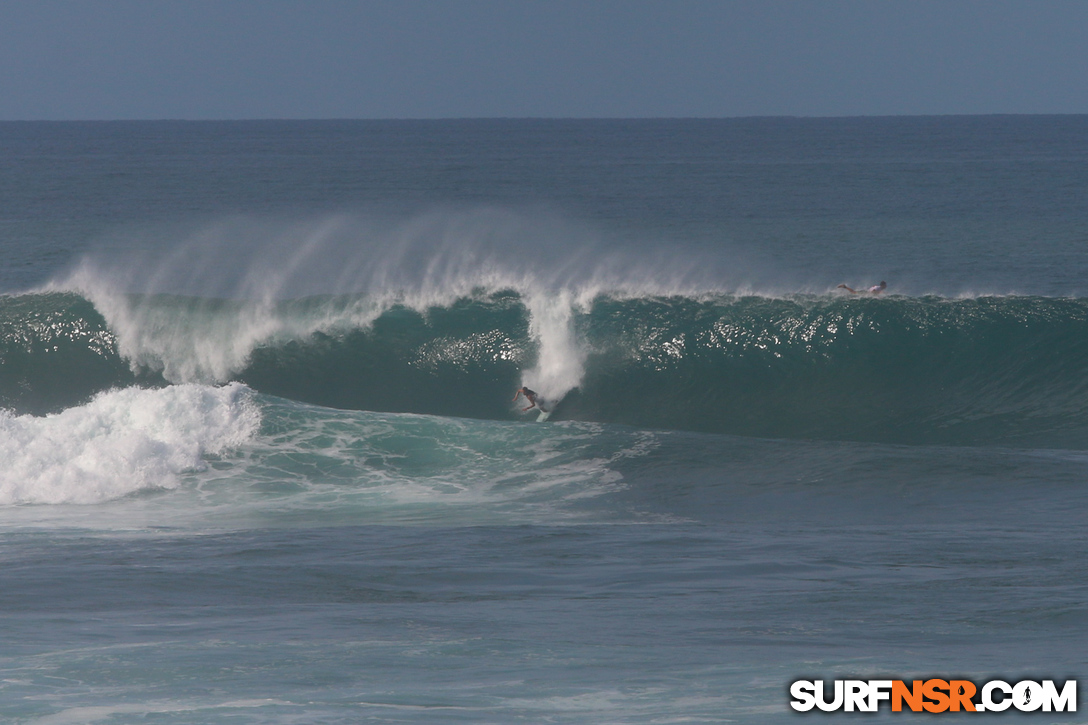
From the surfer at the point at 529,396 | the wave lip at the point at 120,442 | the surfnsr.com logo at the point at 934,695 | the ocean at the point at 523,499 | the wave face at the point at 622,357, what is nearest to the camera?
the surfnsr.com logo at the point at 934,695

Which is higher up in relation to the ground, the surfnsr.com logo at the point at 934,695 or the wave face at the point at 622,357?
the wave face at the point at 622,357

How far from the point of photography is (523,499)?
492 inches

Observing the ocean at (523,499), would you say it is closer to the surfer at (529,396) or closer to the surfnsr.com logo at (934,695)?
the surfnsr.com logo at (934,695)

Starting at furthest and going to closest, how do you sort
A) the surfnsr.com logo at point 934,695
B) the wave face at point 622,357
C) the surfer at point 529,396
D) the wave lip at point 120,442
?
the wave face at point 622,357 → the surfer at point 529,396 → the wave lip at point 120,442 → the surfnsr.com logo at point 934,695

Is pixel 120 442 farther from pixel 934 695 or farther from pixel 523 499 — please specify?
pixel 934 695

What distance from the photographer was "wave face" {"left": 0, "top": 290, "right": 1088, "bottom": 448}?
1734 centimetres

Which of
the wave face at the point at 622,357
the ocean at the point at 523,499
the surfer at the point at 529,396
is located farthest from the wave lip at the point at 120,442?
the surfer at the point at 529,396

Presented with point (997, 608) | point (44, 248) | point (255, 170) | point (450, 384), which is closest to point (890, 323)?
point (450, 384)

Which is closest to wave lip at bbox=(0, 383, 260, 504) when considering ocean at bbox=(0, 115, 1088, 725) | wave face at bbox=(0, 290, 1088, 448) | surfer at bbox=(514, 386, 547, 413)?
ocean at bbox=(0, 115, 1088, 725)

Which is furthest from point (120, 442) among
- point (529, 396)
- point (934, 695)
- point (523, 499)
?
point (934, 695)

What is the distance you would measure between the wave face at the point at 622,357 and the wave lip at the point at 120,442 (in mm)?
3347

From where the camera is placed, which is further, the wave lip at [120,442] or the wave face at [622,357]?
the wave face at [622,357]

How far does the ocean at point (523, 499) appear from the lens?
6992 millimetres

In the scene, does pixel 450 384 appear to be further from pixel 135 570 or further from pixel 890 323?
pixel 135 570
